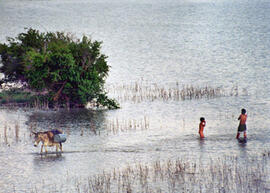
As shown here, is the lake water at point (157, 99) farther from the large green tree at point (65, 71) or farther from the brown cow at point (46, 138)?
the large green tree at point (65, 71)

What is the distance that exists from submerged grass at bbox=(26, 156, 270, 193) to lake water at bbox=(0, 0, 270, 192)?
1.07 metres

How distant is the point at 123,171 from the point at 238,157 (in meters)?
5.50

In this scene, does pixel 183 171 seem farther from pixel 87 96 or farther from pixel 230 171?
pixel 87 96

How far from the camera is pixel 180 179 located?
75.2 feet

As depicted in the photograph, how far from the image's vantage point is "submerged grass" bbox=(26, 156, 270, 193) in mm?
21859

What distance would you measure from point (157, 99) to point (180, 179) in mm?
22961

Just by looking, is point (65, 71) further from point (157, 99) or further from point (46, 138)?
point (46, 138)

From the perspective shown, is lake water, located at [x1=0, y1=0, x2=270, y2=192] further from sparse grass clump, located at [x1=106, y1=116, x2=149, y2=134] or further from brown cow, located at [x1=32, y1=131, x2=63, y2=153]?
brown cow, located at [x1=32, y1=131, x2=63, y2=153]

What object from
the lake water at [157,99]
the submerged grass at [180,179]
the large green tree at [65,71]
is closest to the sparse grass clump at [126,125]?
the lake water at [157,99]

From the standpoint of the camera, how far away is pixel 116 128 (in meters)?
34.5

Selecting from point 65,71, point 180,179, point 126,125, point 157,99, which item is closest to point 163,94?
point 157,99

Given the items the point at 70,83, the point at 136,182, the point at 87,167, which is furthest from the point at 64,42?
the point at 136,182

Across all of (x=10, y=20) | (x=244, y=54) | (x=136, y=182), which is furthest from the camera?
(x=10, y=20)

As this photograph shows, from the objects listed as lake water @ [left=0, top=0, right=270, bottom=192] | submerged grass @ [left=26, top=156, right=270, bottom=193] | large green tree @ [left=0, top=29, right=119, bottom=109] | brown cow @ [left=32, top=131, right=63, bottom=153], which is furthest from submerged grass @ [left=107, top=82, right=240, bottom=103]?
submerged grass @ [left=26, top=156, right=270, bottom=193]
